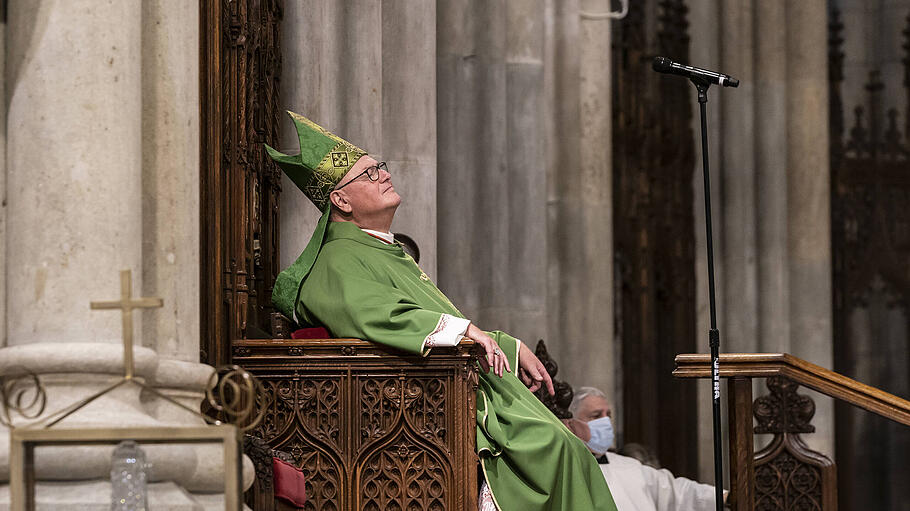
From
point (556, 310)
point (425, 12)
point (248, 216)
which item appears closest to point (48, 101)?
point (248, 216)

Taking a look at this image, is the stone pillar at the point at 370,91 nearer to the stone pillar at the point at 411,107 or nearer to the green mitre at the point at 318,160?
the stone pillar at the point at 411,107

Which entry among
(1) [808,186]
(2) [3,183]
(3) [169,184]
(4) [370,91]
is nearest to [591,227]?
(1) [808,186]

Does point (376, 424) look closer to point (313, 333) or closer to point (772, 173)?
point (313, 333)

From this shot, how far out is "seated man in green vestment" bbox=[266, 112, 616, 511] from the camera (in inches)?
197

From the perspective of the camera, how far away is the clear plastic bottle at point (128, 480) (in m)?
3.30

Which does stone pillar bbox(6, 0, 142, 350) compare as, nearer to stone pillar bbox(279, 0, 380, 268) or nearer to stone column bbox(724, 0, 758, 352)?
stone pillar bbox(279, 0, 380, 268)

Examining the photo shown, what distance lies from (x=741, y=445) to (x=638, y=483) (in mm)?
1799

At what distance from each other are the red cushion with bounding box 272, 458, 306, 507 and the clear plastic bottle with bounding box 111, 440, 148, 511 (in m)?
1.29

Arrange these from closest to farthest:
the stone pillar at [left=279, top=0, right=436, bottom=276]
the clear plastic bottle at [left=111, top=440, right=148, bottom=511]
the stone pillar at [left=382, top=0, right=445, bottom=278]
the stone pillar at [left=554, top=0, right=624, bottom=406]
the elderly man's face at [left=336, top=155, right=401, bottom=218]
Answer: the clear plastic bottle at [left=111, top=440, right=148, bottom=511] → the elderly man's face at [left=336, top=155, right=401, bottom=218] → the stone pillar at [left=279, top=0, right=436, bottom=276] → the stone pillar at [left=382, top=0, right=445, bottom=278] → the stone pillar at [left=554, top=0, right=624, bottom=406]

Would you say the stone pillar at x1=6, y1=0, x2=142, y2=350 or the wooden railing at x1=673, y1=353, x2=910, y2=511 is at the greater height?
the stone pillar at x1=6, y1=0, x2=142, y2=350

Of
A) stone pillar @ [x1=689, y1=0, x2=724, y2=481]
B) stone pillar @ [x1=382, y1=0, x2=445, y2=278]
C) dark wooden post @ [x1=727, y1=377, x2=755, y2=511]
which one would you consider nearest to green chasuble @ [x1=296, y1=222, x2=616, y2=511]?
dark wooden post @ [x1=727, y1=377, x2=755, y2=511]

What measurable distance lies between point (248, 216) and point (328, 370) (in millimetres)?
961

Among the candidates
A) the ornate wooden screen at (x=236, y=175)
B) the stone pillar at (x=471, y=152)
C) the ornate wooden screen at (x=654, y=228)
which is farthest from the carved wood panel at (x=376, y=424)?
the ornate wooden screen at (x=654, y=228)

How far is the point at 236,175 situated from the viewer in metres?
5.62
